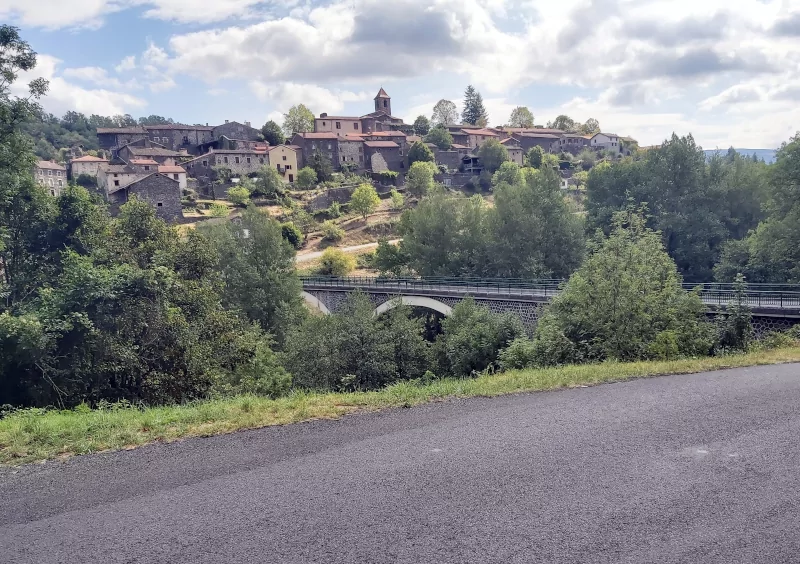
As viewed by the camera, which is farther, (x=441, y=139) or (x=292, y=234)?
(x=441, y=139)

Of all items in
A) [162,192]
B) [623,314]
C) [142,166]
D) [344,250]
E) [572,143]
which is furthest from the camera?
[572,143]

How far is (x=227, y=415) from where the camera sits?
725cm

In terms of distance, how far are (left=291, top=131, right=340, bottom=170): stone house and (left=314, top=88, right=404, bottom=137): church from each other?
6.29 meters

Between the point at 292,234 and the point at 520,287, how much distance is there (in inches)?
1322

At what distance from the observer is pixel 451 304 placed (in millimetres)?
30266

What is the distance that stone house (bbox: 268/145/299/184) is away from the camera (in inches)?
3041

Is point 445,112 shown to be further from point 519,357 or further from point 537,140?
point 519,357

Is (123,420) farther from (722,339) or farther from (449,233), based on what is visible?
(449,233)

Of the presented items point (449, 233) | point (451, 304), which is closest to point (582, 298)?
point (451, 304)

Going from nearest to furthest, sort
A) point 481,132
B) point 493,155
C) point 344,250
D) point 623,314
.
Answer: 1. point 623,314
2. point 344,250
3. point 493,155
4. point 481,132

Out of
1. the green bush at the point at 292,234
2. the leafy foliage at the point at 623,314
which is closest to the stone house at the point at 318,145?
the green bush at the point at 292,234

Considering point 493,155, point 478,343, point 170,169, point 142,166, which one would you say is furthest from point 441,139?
point 478,343

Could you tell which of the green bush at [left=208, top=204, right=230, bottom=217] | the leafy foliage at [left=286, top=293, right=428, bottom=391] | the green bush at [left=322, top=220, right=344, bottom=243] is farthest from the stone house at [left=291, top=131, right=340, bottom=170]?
the leafy foliage at [left=286, top=293, right=428, bottom=391]

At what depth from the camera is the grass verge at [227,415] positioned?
6.23 metres
